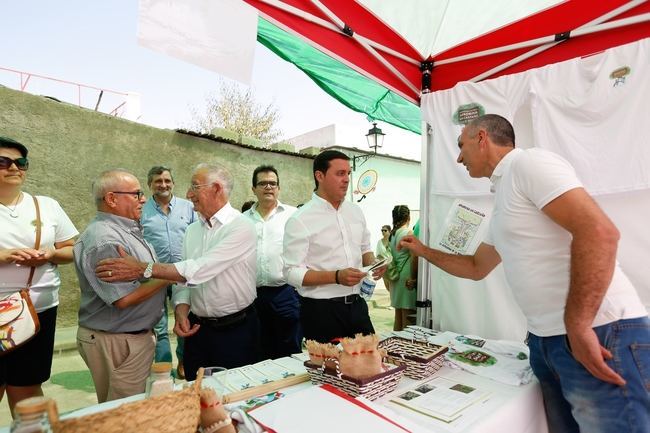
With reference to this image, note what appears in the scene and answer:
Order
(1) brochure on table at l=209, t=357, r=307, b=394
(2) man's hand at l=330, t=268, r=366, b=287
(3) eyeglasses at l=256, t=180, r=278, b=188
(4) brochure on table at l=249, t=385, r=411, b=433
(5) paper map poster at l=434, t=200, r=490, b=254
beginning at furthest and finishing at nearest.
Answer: (3) eyeglasses at l=256, t=180, r=278, b=188 < (5) paper map poster at l=434, t=200, r=490, b=254 < (2) man's hand at l=330, t=268, r=366, b=287 < (1) brochure on table at l=209, t=357, r=307, b=394 < (4) brochure on table at l=249, t=385, r=411, b=433

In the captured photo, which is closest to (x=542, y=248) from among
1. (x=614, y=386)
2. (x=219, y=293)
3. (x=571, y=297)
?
(x=571, y=297)

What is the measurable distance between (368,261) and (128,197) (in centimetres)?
165

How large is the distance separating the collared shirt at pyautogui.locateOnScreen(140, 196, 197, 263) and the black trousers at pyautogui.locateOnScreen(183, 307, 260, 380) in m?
1.37

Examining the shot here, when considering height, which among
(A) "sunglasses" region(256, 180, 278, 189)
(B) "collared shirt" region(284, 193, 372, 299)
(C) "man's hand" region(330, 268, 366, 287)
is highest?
(A) "sunglasses" region(256, 180, 278, 189)

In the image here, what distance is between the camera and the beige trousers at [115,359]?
2.06 m

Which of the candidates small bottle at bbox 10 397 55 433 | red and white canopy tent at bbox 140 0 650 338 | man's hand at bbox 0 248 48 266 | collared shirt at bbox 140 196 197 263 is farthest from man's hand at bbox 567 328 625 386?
collared shirt at bbox 140 196 197 263

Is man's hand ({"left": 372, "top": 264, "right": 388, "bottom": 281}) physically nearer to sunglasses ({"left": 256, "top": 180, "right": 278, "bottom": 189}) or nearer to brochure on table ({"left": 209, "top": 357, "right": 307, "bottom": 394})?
brochure on table ({"left": 209, "top": 357, "right": 307, "bottom": 394})

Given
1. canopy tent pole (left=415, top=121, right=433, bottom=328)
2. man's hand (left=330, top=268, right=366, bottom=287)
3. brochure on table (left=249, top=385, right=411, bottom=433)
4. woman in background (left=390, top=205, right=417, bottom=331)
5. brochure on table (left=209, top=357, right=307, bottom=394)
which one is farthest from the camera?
woman in background (left=390, top=205, right=417, bottom=331)

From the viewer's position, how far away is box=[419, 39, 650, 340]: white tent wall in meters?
2.20

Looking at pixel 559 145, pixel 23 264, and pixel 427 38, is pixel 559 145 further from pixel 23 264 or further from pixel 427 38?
pixel 23 264

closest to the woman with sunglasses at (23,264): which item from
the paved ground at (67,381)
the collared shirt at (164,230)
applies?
the paved ground at (67,381)

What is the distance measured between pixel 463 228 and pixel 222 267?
1705 millimetres

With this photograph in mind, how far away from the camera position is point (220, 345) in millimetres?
2365

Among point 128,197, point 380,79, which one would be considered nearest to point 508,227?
point 380,79
